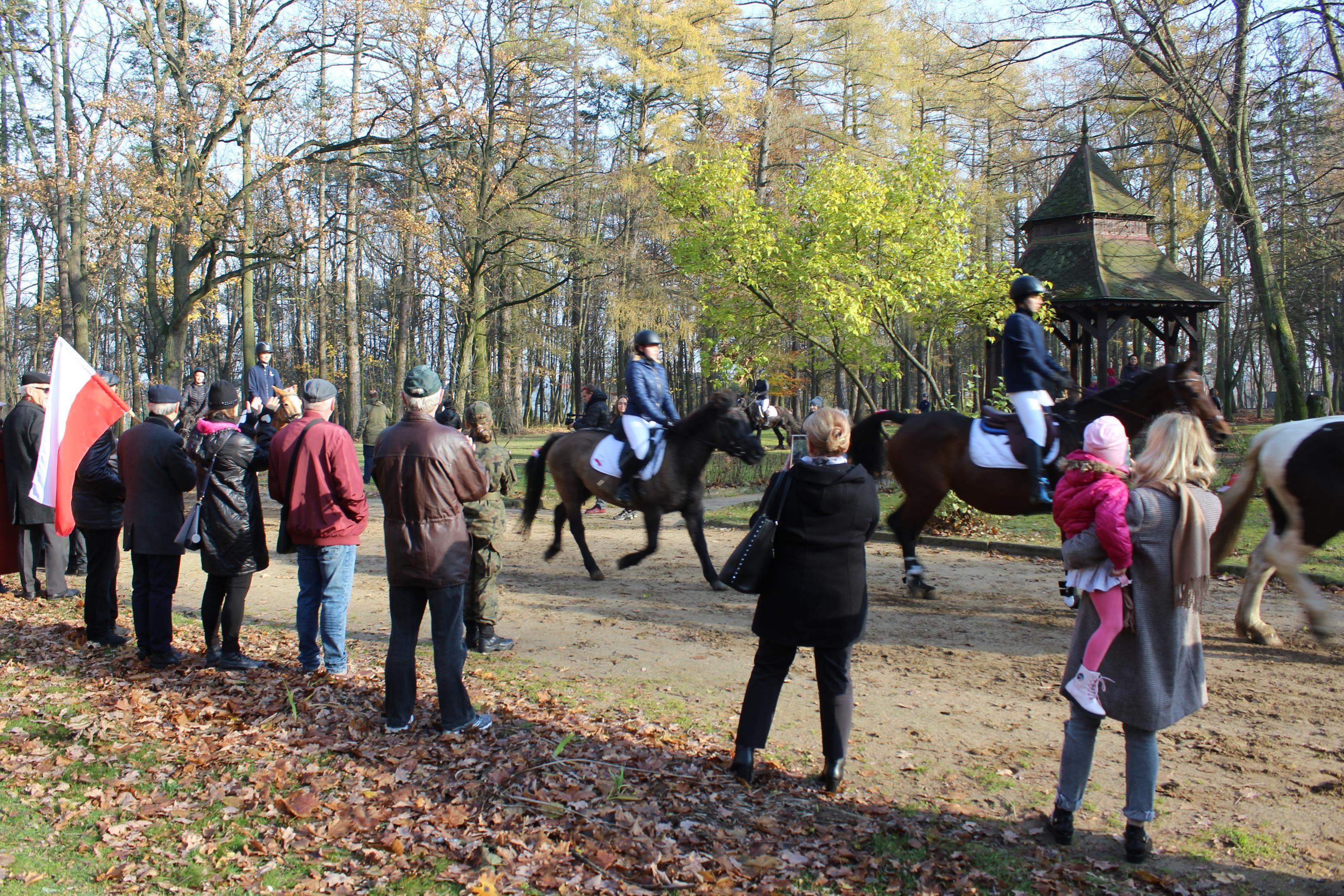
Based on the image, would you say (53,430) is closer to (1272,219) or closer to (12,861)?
(12,861)

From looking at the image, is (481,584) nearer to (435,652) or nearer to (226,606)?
(226,606)

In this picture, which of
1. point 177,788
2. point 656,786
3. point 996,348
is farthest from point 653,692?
point 996,348

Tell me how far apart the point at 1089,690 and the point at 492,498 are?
14.8 ft

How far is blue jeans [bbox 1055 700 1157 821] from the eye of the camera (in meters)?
3.64

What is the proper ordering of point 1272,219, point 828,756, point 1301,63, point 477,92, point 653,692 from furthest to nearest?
point 1272,219
point 477,92
point 1301,63
point 653,692
point 828,756

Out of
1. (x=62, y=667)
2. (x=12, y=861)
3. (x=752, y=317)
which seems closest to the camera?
(x=12, y=861)

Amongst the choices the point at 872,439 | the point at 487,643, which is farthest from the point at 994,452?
the point at 487,643

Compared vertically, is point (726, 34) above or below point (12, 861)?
above

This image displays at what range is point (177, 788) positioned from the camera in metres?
4.36

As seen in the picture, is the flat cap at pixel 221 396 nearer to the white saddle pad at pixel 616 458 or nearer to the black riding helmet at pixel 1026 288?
the white saddle pad at pixel 616 458

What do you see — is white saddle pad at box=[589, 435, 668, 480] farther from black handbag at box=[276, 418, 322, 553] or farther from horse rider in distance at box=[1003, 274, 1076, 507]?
black handbag at box=[276, 418, 322, 553]

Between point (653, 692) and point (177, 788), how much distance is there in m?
2.80

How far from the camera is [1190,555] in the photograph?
3.55 metres

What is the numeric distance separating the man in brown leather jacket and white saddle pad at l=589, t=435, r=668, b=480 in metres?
3.55
